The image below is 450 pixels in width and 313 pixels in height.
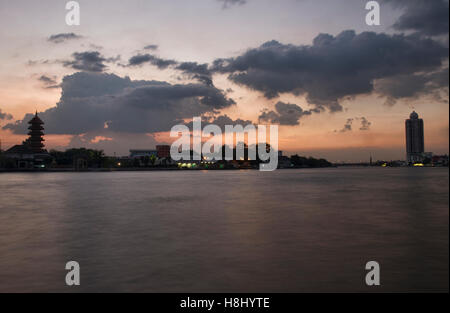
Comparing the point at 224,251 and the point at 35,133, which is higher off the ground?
the point at 35,133

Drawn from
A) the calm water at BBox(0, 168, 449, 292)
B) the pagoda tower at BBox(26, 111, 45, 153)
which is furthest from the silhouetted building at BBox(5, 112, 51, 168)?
the calm water at BBox(0, 168, 449, 292)

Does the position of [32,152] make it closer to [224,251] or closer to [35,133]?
[35,133]

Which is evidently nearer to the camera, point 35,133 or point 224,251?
point 224,251

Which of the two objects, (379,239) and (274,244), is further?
(379,239)

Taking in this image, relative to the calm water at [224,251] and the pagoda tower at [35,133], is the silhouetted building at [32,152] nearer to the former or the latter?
the pagoda tower at [35,133]

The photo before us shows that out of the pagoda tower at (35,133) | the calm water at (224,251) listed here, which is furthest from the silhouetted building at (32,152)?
the calm water at (224,251)

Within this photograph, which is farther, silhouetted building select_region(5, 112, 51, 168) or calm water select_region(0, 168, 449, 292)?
silhouetted building select_region(5, 112, 51, 168)

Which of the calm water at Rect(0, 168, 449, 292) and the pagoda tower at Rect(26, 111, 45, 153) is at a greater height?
the pagoda tower at Rect(26, 111, 45, 153)

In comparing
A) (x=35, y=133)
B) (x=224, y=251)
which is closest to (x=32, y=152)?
(x=35, y=133)

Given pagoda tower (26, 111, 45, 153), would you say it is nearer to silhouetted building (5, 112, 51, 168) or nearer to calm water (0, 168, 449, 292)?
silhouetted building (5, 112, 51, 168)
